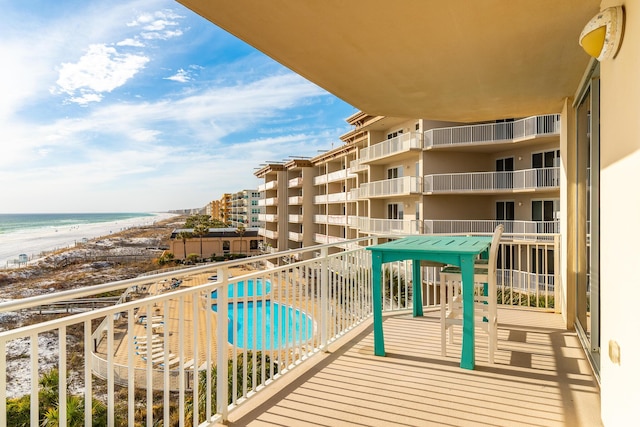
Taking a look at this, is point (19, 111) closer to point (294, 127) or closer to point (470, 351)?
point (294, 127)

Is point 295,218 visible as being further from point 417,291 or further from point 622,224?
point 622,224

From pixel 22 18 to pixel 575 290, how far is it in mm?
40916

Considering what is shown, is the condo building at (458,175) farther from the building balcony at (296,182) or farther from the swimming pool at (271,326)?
the swimming pool at (271,326)

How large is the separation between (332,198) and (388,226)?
28.1ft

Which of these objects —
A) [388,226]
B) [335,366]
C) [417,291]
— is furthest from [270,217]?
[335,366]

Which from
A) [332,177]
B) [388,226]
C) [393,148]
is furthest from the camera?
[332,177]

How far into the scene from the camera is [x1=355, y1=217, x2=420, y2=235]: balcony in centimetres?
1614

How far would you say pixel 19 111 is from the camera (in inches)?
2115

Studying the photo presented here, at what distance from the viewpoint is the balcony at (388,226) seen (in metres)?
16.1

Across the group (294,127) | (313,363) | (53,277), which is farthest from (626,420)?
(294,127)

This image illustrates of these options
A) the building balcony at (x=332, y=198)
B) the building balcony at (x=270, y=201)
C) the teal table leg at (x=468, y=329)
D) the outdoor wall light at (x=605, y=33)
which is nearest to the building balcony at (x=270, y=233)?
the building balcony at (x=270, y=201)

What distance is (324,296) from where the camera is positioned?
129 inches

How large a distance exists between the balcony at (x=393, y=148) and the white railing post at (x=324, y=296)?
13524 mm

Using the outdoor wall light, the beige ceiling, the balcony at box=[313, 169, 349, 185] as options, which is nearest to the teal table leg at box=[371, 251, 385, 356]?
the beige ceiling
